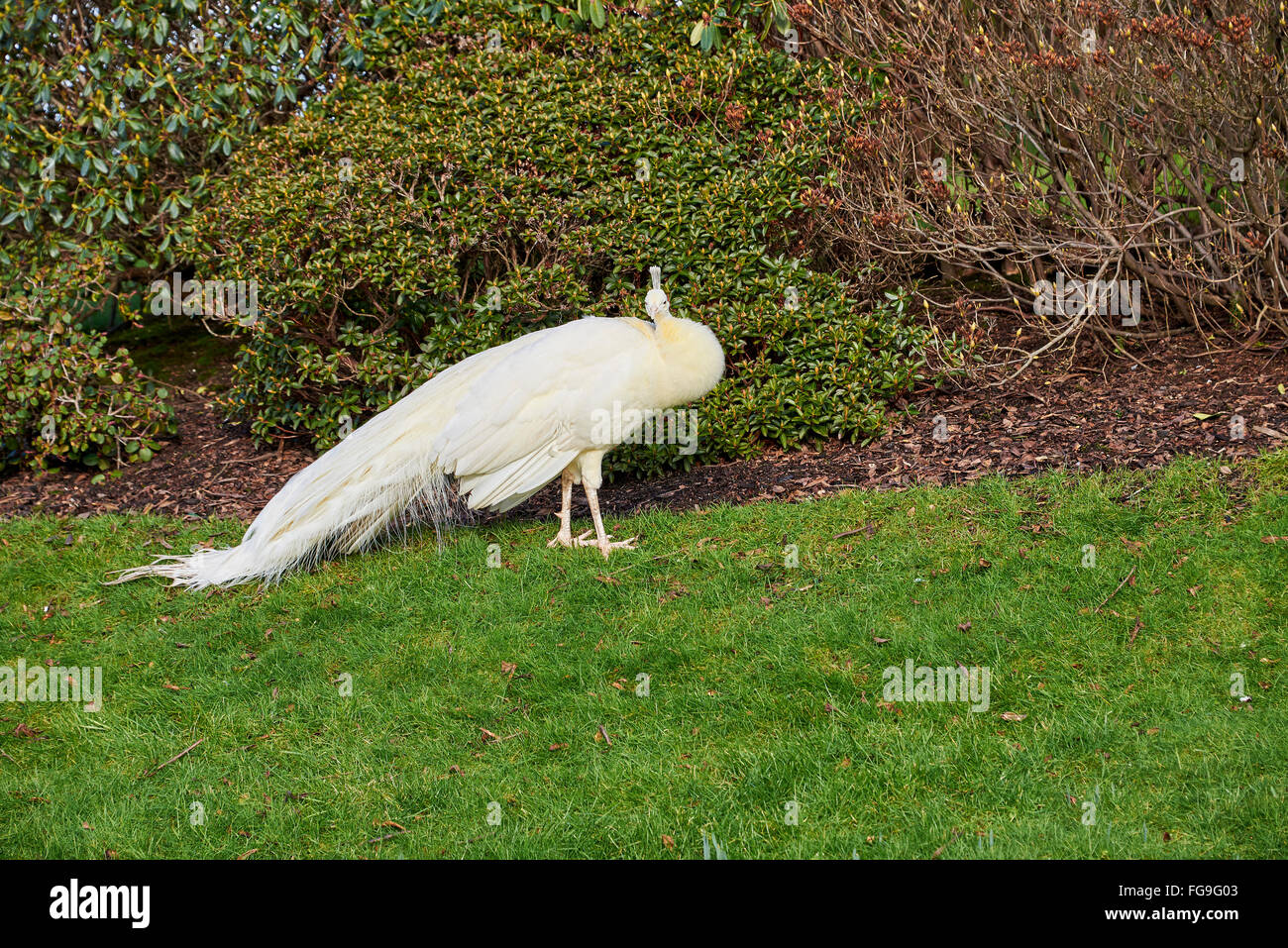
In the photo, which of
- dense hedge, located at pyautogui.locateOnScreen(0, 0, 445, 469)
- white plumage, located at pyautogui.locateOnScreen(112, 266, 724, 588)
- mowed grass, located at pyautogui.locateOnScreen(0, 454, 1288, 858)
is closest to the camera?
mowed grass, located at pyautogui.locateOnScreen(0, 454, 1288, 858)

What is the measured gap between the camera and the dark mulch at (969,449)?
21.8 ft

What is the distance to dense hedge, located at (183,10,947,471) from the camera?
24.7ft

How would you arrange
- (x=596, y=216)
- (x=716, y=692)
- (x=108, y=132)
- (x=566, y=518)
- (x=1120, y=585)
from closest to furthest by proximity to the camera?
1. (x=716, y=692)
2. (x=1120, y=585)
3. (x=566, y=518)
4. (x=596, y=216)
5. (x=108, y=132)

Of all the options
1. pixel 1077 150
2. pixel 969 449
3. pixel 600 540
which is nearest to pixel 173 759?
pixel 600 540

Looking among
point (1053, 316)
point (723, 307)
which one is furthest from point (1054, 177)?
point (723, 307)

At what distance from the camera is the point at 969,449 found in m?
7.07

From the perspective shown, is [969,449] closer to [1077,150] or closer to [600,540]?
[1077,150]

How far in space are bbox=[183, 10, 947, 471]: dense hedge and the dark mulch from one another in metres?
0.31

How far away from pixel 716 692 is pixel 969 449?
112 inches

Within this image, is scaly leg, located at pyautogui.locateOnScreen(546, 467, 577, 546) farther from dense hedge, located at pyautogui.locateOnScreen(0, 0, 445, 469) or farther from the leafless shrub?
dense hedge, located at pyautogui.locateOnScreen(0, 0, 445, 469)

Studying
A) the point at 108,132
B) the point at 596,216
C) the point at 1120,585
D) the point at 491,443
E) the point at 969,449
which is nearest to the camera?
the point at 1120,585

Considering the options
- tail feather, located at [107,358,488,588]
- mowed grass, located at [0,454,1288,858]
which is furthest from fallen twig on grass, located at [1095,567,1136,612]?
tail feather, located at [107,358,488,588]

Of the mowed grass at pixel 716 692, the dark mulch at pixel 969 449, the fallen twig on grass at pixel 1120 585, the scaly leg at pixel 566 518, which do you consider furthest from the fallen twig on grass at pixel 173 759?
the fallen twig on grass at pixel 1120 585
